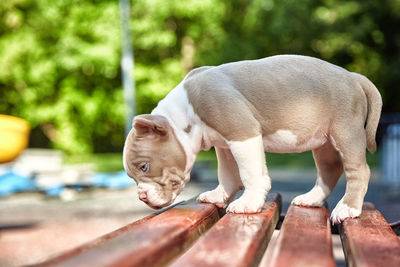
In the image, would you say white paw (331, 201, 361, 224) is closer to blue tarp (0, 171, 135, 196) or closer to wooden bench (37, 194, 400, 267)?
wooden bench (37, 194, 400, 267)

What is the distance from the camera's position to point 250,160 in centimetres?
164

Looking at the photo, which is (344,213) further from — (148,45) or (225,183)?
(148,45)

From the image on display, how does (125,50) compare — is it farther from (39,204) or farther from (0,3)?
(39,204)

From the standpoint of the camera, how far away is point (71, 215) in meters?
6.81

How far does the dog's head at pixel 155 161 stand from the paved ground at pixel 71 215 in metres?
2.35

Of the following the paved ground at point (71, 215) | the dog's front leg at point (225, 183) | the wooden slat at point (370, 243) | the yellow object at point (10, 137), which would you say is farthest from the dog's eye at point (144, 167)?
the yellow object at point (10, 137)

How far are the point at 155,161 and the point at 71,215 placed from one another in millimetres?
5587

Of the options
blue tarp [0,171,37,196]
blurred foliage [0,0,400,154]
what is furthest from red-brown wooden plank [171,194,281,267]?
blurred foliage [0,0,400,154]

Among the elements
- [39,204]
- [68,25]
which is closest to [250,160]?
[39,204]

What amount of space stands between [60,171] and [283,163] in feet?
27.5

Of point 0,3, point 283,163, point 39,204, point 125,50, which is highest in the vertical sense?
point 0,3

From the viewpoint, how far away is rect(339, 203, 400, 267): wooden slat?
1019 mm

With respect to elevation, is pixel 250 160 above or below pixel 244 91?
below

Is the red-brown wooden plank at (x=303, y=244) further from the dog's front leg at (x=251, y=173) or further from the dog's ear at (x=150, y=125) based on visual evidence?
the dog's ear at (x=150, y=125)
